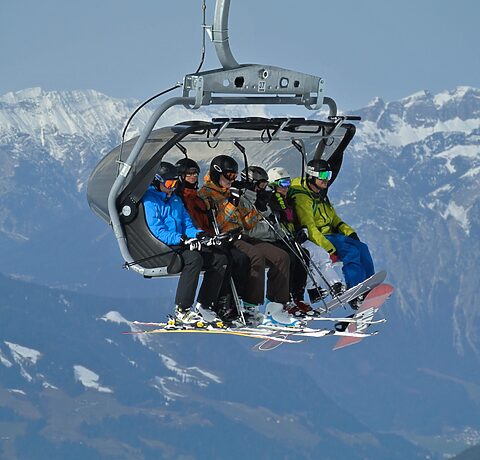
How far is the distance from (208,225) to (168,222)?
2.63ft

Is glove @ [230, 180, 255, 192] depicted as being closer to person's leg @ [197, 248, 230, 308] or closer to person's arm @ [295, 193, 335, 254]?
person's arm @ [295, 193, 335, 254]

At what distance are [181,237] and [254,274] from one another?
139 cm

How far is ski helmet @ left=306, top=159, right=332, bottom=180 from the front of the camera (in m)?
22.7

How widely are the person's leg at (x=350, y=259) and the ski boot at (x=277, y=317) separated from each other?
3.65 feet

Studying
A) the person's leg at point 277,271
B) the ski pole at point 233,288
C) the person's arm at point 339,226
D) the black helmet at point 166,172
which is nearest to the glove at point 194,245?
the ski pole at point 233,288

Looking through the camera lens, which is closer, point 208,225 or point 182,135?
point 182,135

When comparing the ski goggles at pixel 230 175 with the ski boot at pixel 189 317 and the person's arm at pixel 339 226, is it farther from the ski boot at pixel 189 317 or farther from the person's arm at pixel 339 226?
the person's arm at pixel 339 226

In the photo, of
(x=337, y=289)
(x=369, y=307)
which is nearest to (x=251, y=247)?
(x=337, y=289)

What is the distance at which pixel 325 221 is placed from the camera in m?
22.9

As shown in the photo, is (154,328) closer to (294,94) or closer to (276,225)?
(276,225)

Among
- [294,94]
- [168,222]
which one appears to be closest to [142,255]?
[168,222]

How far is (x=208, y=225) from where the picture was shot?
21.7 meters

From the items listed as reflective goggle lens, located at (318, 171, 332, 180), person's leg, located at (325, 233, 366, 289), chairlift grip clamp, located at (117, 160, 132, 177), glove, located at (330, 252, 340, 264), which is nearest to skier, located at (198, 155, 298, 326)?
glove, located at (330, 252, 340, 264)

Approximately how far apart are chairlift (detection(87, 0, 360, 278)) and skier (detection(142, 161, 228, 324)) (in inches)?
5.3
